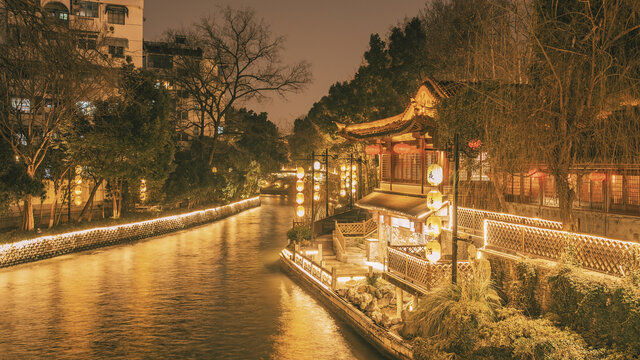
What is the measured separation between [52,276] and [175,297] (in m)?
5.89

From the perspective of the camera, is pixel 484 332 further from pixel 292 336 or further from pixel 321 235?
pixel 321 235

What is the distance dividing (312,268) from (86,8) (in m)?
43.5

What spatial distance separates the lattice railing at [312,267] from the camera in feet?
54.6

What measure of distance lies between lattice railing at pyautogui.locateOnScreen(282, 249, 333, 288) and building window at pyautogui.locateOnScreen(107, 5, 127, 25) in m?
39.3

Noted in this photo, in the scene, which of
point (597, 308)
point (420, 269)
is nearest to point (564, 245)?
point (597, 308)

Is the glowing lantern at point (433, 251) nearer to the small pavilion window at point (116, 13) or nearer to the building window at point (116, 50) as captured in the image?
the building window at point (116, 50)

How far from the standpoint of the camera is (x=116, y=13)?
49.8 metres

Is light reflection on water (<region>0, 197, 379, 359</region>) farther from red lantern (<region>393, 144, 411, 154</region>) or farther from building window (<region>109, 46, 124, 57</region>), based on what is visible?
building window (<region>109, 46, 124, 57</region>)

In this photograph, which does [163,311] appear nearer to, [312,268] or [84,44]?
[312,268]

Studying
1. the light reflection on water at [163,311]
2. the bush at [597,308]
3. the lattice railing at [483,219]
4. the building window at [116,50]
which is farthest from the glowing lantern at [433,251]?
the building window at [116,50]

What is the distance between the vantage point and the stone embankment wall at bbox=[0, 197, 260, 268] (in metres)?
20.6

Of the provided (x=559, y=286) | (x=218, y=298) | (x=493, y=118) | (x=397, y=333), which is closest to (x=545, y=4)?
(x=493, y=118)

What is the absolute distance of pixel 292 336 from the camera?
43.3ft

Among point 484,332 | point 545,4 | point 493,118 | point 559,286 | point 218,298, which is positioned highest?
point 545,4
